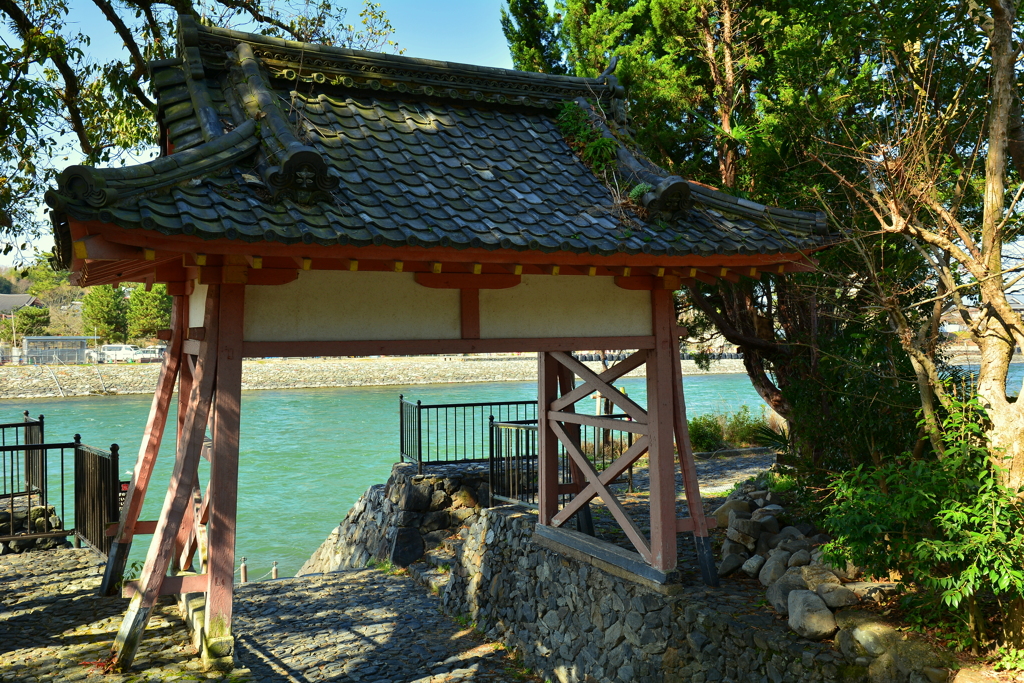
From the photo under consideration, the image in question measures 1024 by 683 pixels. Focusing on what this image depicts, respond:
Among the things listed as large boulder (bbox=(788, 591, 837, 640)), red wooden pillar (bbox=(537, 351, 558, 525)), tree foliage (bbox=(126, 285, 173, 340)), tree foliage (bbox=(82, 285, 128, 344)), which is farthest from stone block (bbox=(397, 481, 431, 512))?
tree foliage (bbox=(82, 285, 128, 344))

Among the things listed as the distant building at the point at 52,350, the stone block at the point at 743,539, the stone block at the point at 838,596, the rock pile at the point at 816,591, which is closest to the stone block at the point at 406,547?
the rock pile at the point at 816,591

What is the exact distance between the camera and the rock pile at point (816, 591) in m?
4.41

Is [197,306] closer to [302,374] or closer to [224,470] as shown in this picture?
[224,470]

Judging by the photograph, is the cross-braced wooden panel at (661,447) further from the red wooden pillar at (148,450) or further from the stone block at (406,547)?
the stone block at (406,547)

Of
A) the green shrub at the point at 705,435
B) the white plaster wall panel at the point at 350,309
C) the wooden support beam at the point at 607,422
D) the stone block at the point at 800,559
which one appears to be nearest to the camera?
the white plaster wall panel at the point at 350,309

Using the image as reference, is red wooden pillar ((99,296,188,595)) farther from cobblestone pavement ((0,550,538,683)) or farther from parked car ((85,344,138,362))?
parked car ((85,344,138,362))

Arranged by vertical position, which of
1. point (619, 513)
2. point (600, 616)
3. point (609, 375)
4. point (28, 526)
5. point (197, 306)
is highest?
point (197, 306)

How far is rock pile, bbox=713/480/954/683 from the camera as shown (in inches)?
173

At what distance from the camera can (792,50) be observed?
27.7 ft

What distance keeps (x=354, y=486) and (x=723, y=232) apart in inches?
637

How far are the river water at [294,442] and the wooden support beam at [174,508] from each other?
33.0 feet

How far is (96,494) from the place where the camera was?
8.05 metres

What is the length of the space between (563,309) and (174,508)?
313 cm

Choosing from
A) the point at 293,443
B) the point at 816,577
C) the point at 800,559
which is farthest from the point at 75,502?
the point at 293,443
